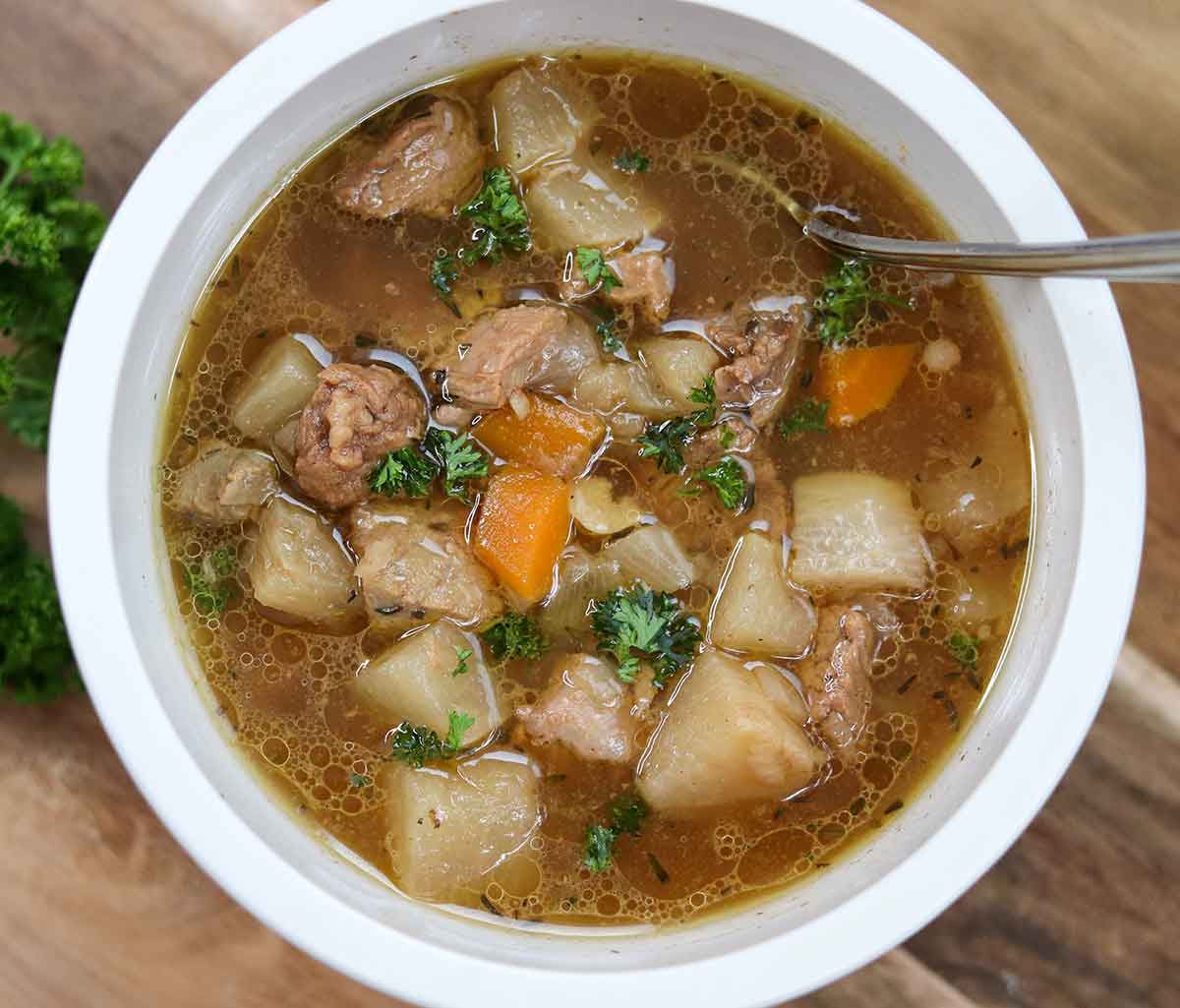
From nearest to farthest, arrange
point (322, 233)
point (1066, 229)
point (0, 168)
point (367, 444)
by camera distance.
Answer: point (1066, 229) < point (367, 444) < point (322, 233) < point (0, 168)

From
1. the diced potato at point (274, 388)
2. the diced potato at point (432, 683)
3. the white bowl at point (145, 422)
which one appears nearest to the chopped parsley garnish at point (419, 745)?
the diced potato at point (432, 683)

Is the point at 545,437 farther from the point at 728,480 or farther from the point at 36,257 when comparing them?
the point at 36,257

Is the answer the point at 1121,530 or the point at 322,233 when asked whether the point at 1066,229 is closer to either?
the point at 1121,530

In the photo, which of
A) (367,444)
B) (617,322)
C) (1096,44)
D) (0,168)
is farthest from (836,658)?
(0,168)

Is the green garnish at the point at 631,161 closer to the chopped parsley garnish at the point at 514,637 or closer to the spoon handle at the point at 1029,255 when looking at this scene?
the spoon handle at the point at 1029,255

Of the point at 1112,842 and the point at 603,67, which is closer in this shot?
the point at 603,67
